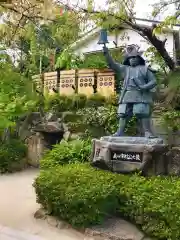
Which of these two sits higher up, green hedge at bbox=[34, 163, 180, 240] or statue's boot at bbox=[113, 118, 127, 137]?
statue's boot at bbox=[113, 118, 127, 137]

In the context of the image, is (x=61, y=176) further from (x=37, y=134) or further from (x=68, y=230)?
(x=37, y=134)

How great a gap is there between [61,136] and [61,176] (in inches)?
194

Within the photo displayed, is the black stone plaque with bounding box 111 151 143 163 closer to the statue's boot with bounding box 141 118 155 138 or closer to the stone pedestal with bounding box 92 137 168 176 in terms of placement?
the stone pedestal with bounding box 92 137 168 176

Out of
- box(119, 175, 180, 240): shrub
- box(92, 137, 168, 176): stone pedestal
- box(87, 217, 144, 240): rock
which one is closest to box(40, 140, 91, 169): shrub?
box(92, 137, 168, 176): stone pedestal

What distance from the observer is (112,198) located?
529 cm

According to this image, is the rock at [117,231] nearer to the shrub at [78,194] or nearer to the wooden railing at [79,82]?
the shrub at [78,194]

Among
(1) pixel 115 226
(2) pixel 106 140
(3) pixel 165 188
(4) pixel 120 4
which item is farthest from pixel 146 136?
(4) pixel 120 4

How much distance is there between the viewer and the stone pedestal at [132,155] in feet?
19.9

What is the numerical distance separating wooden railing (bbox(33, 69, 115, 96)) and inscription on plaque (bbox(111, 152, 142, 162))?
4211 mm

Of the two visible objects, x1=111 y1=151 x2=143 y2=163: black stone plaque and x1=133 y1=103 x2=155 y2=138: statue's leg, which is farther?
x1=133 y1=103 x2=155 y2=138: statue's leg

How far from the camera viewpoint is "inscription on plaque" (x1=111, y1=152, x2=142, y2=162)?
613 cm

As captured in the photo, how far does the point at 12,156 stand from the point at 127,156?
448 centimetres

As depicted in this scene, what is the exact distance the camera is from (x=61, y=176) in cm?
567

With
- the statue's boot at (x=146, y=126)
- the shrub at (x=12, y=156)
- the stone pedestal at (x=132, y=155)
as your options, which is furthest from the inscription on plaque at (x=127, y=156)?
the shrub at (x=12, y=156)
